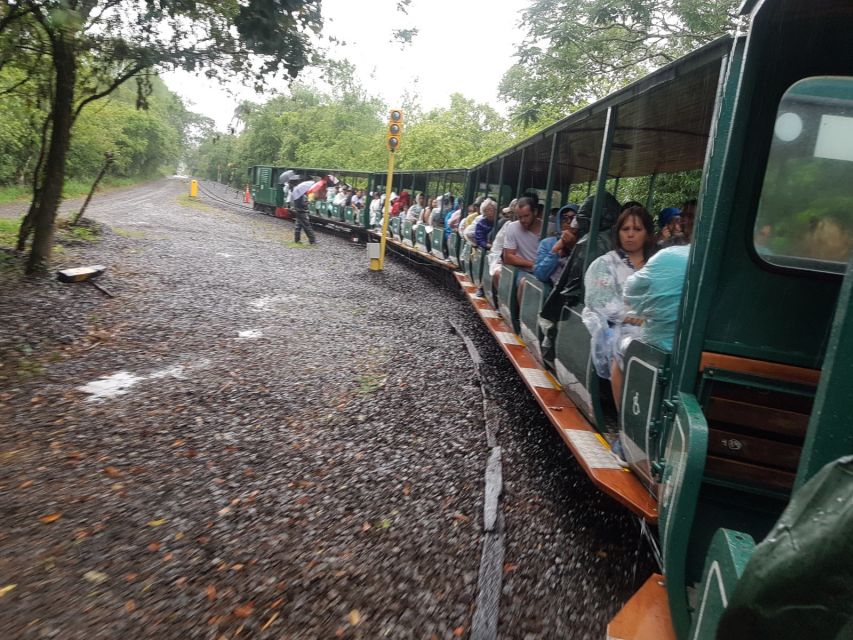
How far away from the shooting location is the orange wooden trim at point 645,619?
6.40 feet


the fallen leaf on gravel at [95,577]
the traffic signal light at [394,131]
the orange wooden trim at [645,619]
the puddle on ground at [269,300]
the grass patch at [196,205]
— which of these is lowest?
the fallen leaf on gravel at [95,577]

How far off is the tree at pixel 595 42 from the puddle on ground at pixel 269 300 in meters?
8.15

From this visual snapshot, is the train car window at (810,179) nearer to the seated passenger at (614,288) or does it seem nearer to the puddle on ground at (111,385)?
the seated passenger at (614,288)

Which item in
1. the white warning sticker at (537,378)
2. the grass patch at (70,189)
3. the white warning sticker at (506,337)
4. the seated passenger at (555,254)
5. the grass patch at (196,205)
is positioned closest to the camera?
the white warning sticker at (537,378)

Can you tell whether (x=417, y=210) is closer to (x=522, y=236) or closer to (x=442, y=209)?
(x=442, y=209)

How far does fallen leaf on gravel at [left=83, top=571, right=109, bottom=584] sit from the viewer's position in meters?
2.52

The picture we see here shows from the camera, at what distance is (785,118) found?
7.46 ft

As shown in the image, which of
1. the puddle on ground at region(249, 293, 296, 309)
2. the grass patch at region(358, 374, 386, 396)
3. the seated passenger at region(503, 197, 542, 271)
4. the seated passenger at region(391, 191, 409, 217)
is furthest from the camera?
the seated passenger at region(391, 191, 409, 217)

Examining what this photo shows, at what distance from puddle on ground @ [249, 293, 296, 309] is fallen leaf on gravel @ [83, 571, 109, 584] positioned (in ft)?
19.6

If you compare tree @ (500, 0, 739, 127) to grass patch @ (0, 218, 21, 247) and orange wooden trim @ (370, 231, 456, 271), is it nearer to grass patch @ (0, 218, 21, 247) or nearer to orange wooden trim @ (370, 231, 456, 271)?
orange wooden trim @ (370, 231, 456, 271)

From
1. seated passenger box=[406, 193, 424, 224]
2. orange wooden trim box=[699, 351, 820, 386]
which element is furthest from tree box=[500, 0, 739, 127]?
orange wooden trim box=[699, 351, 820, 386]

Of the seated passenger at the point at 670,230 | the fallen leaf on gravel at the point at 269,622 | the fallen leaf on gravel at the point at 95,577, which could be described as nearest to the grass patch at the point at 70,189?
the fallen leaf on gravel at the point at 95,577

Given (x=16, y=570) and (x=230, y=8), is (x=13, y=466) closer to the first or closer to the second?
(x=16, y=570)

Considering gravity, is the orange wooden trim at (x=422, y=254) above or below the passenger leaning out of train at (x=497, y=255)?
below
